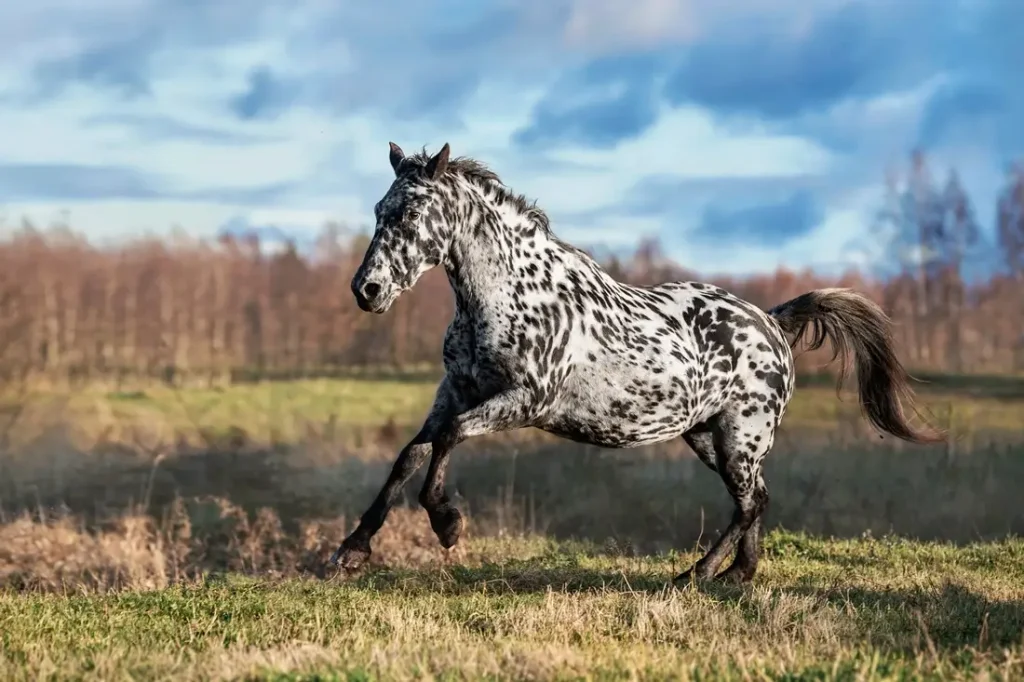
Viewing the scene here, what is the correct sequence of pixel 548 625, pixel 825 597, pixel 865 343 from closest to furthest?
pixel 548 625 < pixel 825 597 < pixel 865 343

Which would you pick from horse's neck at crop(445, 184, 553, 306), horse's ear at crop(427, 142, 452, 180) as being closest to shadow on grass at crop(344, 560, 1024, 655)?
horse's neck at crop(445, 184, 553, 306)

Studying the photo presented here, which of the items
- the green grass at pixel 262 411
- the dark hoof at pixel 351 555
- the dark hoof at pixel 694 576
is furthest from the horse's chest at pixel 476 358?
the green grass at pixel 262 411

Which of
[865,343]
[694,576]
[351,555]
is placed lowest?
[694,576]

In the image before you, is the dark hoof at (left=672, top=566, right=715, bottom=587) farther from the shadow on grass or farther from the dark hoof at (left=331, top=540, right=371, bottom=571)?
the dark hoof at (left=331, top=540, right=371, bottom=571)

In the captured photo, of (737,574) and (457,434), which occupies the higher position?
(457,434)

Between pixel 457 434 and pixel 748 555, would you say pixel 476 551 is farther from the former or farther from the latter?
pixel 457 434

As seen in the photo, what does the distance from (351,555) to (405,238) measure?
2072mm

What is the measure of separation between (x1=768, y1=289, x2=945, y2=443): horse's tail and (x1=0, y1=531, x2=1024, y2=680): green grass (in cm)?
160

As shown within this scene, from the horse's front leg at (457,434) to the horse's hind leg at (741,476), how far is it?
203 centimetres

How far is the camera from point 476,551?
434 inches

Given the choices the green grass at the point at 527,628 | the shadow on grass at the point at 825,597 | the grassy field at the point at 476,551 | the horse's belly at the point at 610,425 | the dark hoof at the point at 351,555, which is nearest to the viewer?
the green grass at the point at 527,628

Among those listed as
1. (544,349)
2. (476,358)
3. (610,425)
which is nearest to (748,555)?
(610,425)

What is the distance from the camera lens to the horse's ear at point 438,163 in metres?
7.61

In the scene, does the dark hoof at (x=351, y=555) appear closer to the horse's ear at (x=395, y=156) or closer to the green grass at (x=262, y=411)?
the horse's ear at (x=395, y=156)
